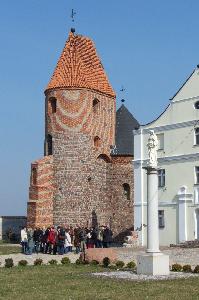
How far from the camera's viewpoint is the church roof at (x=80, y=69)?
41.0 metres

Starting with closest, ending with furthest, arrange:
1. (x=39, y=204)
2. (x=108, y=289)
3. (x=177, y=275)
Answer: (x=108, y=289), (x=177, y=275), (x=39, y=204)

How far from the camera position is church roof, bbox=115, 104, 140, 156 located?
1702 inches

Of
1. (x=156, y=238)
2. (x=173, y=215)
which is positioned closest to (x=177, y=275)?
(x=156, y=238)

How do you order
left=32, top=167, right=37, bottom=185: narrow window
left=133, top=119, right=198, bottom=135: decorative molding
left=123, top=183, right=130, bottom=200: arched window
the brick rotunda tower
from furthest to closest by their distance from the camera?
left=123, top=183, right=130, bottom=200: arched window
left=32, top=167, right=37, bottom=185: narrow window
the brick rotunda tower
left=133, top=119, right=198, bottom=135: decorative molding

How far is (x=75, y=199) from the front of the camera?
129 feet

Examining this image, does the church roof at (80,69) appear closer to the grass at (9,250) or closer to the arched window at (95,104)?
the arched window at (95,104)

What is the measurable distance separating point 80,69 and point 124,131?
20.9 ft

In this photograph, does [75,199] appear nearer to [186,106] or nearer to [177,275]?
[186,106]

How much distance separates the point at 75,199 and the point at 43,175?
279 cm

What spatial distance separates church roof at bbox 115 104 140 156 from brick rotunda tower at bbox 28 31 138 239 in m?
0.61

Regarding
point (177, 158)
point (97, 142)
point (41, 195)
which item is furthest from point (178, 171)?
point (41, 195)

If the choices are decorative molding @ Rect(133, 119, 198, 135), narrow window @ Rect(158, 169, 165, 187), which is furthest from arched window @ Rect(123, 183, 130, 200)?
narrow window @ Rect(158, 169, 165, 187)

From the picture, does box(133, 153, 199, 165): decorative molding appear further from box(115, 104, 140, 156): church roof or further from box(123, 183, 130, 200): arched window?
box(115, 104, 140, 156): church roof

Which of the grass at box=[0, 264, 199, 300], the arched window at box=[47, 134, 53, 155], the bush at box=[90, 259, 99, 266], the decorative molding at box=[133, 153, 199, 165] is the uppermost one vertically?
the arched window at box=[47, 134, 53, 155]
